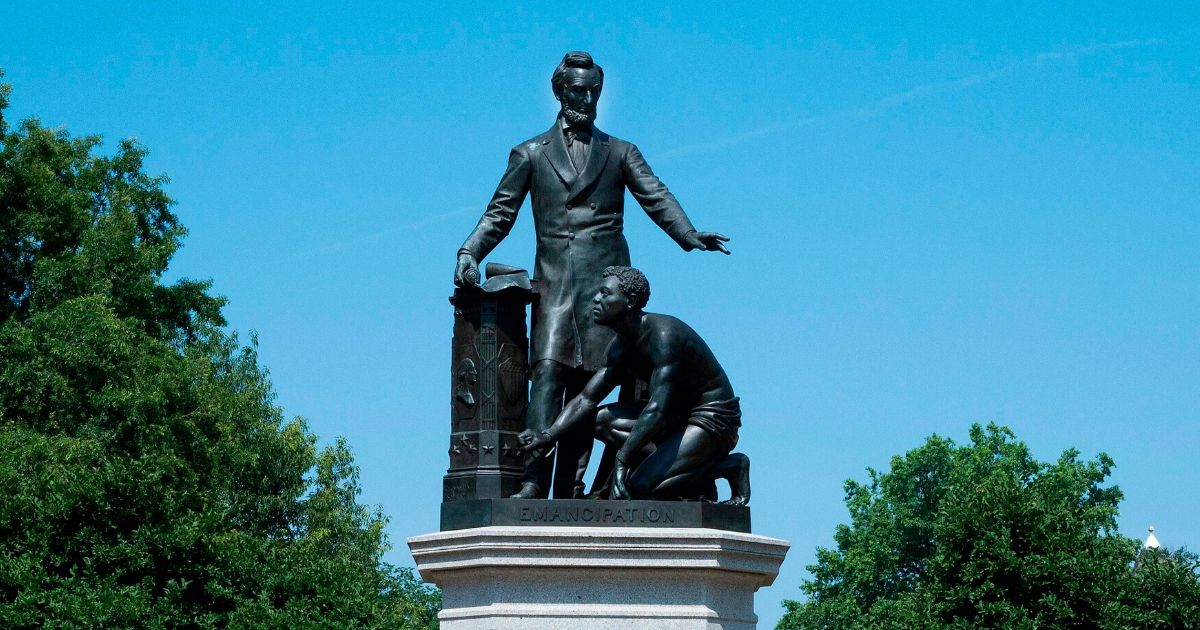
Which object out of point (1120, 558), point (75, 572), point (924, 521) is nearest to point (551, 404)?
point (75, 572)

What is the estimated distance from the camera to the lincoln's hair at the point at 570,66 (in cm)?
1184

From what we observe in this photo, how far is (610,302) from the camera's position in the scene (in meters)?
10.8

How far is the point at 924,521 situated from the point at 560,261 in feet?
106

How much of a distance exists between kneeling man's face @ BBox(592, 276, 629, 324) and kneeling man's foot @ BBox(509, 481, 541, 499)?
1.15m

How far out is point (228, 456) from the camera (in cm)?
3023

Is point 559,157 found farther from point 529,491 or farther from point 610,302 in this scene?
point 529,491

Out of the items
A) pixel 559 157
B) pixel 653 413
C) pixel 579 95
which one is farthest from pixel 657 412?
pixel 579 95

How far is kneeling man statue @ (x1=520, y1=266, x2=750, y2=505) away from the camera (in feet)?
35.6

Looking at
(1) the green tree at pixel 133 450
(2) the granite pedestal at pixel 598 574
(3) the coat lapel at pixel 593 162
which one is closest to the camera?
(2) the granite pedestal at pixel 598 574

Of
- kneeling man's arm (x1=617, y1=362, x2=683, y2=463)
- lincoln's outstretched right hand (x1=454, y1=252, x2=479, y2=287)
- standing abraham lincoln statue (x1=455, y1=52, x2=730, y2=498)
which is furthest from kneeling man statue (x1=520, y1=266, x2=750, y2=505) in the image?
lincoln's outstretched right hand (x1=454, y1=252, x2=479, y2=287)

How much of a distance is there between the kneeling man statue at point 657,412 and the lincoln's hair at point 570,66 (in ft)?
5.27

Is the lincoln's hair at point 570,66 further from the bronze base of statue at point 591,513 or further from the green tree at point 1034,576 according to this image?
the green tree at point 1034,576

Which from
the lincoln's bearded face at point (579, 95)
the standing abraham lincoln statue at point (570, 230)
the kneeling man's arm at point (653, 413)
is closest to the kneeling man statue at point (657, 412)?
the kneeling man's arm at point (653, 413)

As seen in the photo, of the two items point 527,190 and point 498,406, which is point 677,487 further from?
point 527,190
